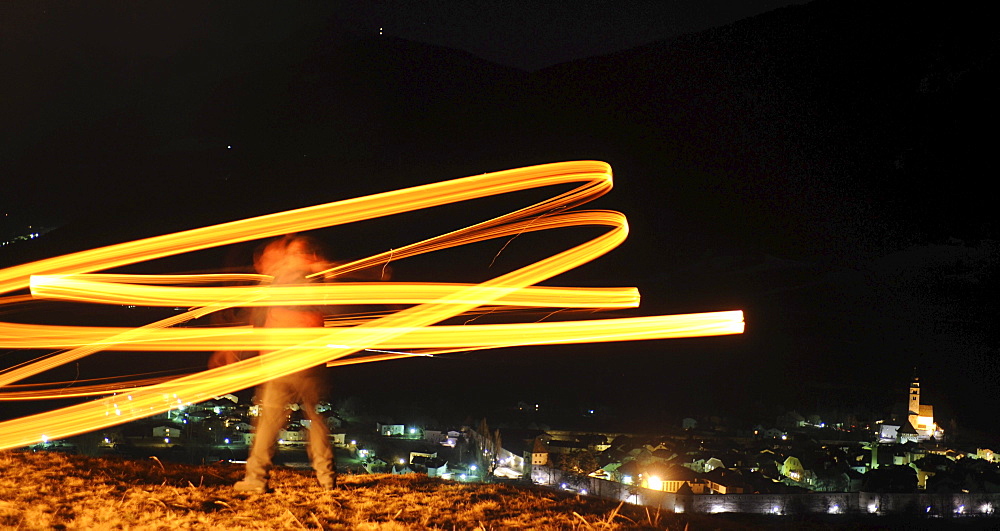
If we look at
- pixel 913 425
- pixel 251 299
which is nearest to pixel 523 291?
pixel 251 299

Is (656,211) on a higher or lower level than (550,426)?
higher

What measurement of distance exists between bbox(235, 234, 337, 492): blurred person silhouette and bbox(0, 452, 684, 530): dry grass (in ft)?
0.97

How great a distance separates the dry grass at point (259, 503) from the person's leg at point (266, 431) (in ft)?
0.49

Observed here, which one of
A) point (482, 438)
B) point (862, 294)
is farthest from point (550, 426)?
point (862, 294)

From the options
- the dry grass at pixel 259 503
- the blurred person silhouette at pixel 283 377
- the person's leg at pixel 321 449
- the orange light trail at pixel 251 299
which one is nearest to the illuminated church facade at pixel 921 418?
the orange light trail at pixel 251 299

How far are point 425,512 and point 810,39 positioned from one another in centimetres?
2537

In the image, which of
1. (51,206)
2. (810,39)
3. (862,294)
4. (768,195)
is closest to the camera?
(810,39)

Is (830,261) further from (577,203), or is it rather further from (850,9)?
(577,203)

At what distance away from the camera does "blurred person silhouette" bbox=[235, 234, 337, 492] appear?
18.2ft

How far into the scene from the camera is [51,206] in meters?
47.0

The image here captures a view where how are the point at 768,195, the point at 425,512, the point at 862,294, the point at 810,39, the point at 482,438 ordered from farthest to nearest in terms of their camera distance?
the point at 862,294 → the point at 768,195 → the point at 482,438 → the point at 810,39 → the point at 425,512

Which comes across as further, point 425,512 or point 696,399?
point 696,399

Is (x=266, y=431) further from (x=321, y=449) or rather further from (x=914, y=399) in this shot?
(x=914, y=399)

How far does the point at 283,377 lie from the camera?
18.2ft
